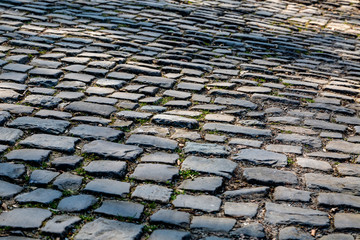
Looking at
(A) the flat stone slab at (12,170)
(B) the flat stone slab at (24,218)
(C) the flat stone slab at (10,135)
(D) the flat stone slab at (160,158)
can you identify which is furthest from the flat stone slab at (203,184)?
(C) the flat stone slab at (10,135)

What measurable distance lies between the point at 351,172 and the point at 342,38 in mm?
4176

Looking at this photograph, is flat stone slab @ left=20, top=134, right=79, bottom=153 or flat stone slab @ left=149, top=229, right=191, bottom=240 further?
flat stone slab @ left=20, top=134, right=79, bottom=153

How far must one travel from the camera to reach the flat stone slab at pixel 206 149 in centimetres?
332

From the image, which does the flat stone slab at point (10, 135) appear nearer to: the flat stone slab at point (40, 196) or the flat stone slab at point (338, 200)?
the flat stone slab at point (40, 196)

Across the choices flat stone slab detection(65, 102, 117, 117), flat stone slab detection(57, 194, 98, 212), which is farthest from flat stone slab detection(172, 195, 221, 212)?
flat stone slab detection(65, 102, 117, 117)

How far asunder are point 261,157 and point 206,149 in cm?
36

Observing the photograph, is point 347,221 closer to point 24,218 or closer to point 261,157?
point 261,157

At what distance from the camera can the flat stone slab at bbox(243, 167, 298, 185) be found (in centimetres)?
302

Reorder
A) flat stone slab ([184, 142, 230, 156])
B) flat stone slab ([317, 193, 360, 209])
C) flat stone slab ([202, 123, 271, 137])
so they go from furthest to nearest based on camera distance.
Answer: flat stone slab ([202, 123, 271, 137]) < flat stone slab ([184, 142, 230, 156]) < flat stone slab ([317, 193, 360, 209])

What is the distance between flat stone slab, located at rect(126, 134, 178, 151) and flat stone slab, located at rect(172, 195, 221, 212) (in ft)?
2.00

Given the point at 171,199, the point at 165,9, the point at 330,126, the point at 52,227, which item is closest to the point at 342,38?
the point at 165,9

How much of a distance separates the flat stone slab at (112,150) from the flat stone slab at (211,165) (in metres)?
0.33

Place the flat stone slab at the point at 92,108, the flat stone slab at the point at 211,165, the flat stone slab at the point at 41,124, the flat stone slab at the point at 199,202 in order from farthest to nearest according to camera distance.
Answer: the flat stone slab at the point at 92,108
the flat stone slab at the point at 41,124
the flat stone slab at the point at 211,165
the flat stone slab at the point at 199,202

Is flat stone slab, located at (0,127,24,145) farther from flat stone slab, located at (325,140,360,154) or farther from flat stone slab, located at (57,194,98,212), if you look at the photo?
flat stone slab, located at (325,140,360,154)
